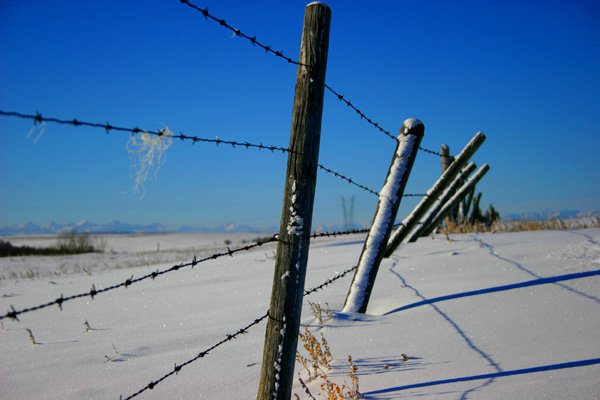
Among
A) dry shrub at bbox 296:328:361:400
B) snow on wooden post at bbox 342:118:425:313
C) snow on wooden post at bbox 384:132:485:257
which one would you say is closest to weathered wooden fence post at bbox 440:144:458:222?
snow on wooden post at bbox 384:132:485:257

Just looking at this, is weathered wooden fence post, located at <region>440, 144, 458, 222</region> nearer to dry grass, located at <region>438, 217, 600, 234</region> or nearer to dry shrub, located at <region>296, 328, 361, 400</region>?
dry grass, located at <region>438, 217, 600, 234</region>

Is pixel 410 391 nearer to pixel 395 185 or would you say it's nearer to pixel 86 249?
pixel 395 185

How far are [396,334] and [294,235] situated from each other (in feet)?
5.62

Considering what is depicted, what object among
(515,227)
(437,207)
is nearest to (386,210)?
(437,207)

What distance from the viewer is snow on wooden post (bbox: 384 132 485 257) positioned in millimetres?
4949

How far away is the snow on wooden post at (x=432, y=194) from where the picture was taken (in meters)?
4.95

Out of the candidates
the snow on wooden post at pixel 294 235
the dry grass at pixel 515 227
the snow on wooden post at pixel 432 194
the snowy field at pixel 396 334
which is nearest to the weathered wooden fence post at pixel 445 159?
the dry grass at pixel 515 227

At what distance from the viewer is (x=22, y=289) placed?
7.70 m

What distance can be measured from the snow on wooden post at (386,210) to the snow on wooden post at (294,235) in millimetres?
1752

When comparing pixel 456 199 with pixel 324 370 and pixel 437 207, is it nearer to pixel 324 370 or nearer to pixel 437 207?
pixel 437 207

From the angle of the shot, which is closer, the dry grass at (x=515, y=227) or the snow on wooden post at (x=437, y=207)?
the snow on wooden post at (x=437, y=207)

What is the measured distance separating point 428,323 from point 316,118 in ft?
7.09

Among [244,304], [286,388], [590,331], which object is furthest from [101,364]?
[590,331]

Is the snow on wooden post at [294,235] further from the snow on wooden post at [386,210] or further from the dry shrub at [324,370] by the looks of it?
the snow on wooden post at [386,210]
